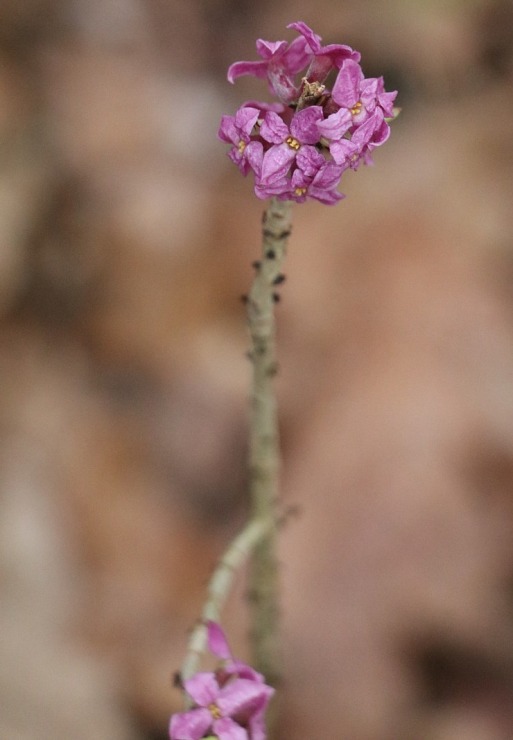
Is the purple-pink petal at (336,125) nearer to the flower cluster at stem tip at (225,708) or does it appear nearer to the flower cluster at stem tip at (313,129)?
the flower cluster at stem tip at (313,129)

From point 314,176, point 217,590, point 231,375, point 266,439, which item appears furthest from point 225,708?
point 231,375

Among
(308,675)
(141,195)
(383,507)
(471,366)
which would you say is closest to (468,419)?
(471,366)

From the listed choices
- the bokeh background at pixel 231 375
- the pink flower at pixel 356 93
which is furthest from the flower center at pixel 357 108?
the bokeh background at pixel 231 375

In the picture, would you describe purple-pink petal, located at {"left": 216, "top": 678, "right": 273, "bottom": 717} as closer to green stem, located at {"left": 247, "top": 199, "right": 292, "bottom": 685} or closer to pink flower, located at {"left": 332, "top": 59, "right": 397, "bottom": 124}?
green stem, located at {"left": 247, "top": 199, "right": 292, "bottom": 685}

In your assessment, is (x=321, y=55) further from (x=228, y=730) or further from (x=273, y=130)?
(x=228, y=730)

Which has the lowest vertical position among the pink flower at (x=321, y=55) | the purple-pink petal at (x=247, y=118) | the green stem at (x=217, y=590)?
the green stem at (x=217, y=590)

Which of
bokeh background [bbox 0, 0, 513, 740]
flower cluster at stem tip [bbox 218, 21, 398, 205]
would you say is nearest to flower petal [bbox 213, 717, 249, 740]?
flower cluster at stem tip [bbox 218, 21, 398, 205]
